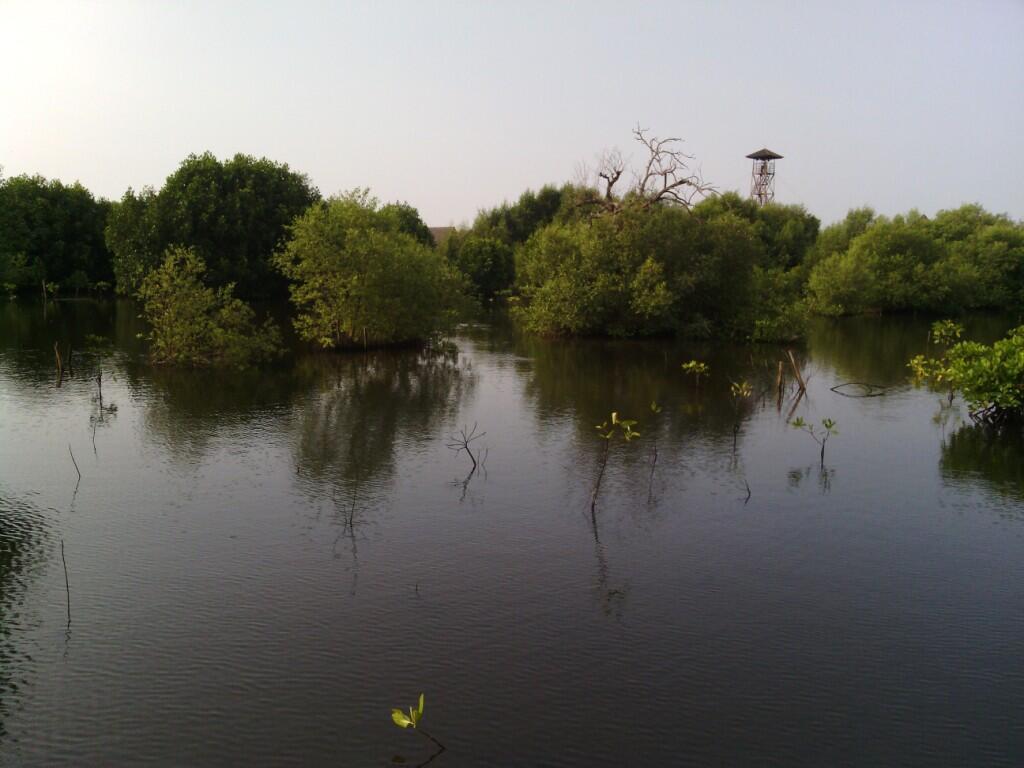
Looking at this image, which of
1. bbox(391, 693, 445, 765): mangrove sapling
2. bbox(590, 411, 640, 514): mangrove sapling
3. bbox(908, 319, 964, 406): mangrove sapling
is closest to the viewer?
bbox(391, 693, 445, 765): mangrove sapling

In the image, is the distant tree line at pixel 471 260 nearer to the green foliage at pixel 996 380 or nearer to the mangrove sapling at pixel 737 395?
the mangrove sapling at pixel 737 395

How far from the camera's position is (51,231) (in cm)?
6362

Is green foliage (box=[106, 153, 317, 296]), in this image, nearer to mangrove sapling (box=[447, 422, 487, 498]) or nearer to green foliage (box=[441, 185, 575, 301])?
green foliage (box=[441, 185, 575, 301])

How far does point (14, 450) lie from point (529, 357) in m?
20.9

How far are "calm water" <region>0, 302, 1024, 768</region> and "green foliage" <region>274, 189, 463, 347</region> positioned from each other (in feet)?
38.6

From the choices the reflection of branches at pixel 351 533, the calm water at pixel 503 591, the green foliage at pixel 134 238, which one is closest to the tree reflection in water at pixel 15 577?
the calm water at pixel 503 591

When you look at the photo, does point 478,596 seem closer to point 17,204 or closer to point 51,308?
point 51,308

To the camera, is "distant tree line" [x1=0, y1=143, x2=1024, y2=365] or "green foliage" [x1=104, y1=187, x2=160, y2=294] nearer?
"distant tree line" [x1=0, y1=143, x2=1024, y2=365]

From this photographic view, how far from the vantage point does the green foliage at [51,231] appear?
2419 inches

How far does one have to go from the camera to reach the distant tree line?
1329 inches

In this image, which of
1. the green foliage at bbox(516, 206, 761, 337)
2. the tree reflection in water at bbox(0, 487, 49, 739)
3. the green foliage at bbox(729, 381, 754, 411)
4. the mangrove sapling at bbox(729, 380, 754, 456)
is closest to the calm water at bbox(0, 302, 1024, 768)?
the tree reflection in water at bbox(0, 487, 49, 739)

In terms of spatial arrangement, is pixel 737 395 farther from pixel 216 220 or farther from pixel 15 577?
pixel 216 220

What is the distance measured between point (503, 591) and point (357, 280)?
23.2m

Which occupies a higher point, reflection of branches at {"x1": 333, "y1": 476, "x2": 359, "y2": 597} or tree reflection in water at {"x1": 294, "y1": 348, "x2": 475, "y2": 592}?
tree reflection in water at {"x1": 294, "y1": 348, "x2": 475, "y2": 592}
